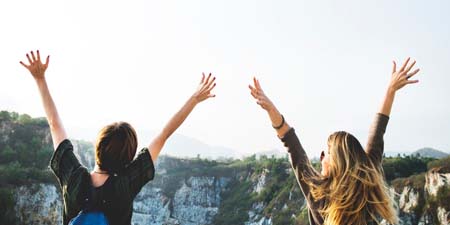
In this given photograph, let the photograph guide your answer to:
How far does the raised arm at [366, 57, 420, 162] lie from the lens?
14.3 feet

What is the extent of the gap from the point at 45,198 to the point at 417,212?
4117cm

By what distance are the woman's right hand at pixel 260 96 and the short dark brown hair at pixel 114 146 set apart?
3.84 ft

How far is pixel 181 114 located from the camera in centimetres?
445

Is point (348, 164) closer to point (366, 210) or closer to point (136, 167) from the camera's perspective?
point (366, 210)

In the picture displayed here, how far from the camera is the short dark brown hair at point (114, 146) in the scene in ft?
12.1

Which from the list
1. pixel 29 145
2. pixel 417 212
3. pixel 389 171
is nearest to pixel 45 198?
pixel 29 145

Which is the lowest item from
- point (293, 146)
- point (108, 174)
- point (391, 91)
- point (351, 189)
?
point (108, 174)

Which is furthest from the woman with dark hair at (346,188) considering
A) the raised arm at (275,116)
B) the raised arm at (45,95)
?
the raised arm at (45,95)

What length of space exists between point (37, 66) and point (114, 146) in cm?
124

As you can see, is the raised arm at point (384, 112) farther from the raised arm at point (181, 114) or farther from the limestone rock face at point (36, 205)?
the limestone rock face at point (36, 205)

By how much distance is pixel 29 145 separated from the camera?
80.7 m

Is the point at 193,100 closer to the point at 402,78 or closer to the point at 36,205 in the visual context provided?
the point at 402,78

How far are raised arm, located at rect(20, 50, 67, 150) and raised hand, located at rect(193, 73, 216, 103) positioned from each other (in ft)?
3.57

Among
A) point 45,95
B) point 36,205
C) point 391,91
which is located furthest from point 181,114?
point 36,205
